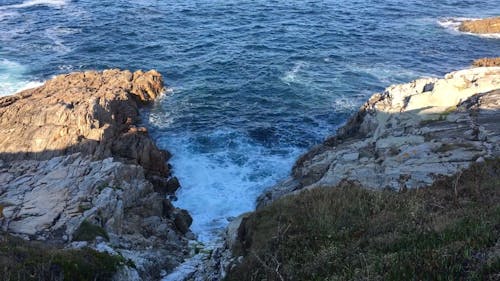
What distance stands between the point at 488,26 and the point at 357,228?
56077 mm

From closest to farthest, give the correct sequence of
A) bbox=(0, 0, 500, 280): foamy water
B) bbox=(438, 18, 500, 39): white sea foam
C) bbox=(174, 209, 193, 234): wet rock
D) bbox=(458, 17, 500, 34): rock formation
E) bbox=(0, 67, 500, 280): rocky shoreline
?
bbox=(0, 67, 500, 280): rocky shoreline
bbox=(174, 209, 193, 234): wet rock
bbox=(0, 0, 500, 280): foamy water
bbox=(438, 18, 500, 39): white sea foam
bbox=(458, 17, 500, 34): rock formation

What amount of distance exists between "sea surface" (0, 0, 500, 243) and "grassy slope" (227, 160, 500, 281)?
10.7 m

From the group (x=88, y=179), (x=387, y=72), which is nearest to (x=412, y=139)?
(x=88, y=179)

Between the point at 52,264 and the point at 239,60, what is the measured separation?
3848cm

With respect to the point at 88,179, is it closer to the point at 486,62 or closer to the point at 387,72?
the point at 387,72

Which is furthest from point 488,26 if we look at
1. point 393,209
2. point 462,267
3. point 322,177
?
point 462,267

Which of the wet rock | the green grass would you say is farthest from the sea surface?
the green grass

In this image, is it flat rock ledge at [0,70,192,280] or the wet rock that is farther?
the wet rock

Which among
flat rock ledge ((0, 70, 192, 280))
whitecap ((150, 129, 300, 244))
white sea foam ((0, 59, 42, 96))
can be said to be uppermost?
flat rock ledge ((0, 70, 192, 280))

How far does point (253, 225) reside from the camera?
16.2 m

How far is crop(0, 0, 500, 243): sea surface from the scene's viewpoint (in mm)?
32719

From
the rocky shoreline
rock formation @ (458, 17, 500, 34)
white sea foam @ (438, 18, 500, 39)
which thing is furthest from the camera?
rock formation @ (458, 17, 500, 34)

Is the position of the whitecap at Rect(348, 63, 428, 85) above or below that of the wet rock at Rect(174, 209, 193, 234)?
above

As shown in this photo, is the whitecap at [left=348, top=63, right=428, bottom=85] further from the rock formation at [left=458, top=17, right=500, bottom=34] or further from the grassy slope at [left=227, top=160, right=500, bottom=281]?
the grassy slope at [left=227, top=160, right=500, bottom=281]
